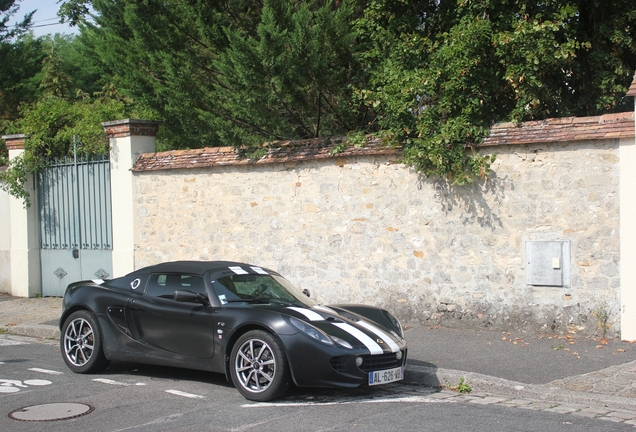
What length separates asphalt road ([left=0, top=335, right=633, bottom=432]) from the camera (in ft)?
19.7

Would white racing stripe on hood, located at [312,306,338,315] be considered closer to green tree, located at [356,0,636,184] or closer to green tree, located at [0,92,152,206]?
green tree, located at [356,0,636,184]

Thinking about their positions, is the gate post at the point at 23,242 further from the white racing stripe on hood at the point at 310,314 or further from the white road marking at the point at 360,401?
the white road marking at the point at 360,401

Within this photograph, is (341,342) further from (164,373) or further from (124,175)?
(124,175)

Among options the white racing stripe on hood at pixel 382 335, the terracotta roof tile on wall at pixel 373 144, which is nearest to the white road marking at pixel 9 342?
the terracotta roof tile on wall at pixel 373 144

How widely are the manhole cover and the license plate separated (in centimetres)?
261

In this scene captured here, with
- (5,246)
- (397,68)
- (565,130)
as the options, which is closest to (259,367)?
(565,130)

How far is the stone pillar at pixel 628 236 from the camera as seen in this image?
9.12 metres

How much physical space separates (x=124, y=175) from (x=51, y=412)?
27.3 ft

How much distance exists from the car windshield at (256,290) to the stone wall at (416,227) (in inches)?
125

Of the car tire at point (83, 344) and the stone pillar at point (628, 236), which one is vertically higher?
the stone pillar at point (628, 236)

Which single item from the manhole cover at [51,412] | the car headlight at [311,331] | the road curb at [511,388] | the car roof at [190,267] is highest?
the car roof at [190,267]

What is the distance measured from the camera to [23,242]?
623 inches

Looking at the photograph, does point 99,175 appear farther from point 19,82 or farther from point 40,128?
point 19,82

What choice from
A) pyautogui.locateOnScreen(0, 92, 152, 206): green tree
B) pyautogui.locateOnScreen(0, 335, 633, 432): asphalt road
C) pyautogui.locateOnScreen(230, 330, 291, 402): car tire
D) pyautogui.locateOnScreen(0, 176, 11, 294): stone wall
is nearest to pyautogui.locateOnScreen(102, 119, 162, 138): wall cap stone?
pyautogui.locateOnScreen(0, 92, 152, 206): green tree
